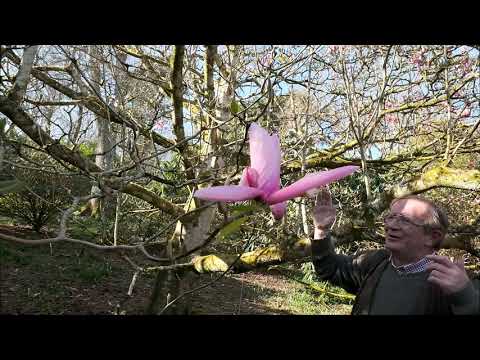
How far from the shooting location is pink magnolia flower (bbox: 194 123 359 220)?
1.20ft

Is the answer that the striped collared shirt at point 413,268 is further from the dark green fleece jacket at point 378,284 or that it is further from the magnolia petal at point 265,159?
the magnolia petal at point 265,159

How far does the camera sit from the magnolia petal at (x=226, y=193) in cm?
36

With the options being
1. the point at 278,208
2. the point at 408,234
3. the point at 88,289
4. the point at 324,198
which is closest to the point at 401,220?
the point at 408,234

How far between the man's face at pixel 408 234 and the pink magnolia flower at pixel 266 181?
68 cm

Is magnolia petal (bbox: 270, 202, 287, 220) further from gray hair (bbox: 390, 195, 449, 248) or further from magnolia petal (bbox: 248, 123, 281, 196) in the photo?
gray hair (bbox: 390, 195, 449, 248)

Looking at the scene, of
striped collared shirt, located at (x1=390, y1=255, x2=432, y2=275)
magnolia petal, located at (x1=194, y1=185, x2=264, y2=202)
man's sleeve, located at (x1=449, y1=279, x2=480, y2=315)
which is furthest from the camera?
striped collared shirt, located at (x1=390, y1=255, x2=432, y2=275)

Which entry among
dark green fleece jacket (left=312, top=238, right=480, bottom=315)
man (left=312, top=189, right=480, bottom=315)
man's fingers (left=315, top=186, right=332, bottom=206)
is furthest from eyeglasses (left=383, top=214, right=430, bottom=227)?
man's fingers (left=315, top=186, right=332, bottom=206)

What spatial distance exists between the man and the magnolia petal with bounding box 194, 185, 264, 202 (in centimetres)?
44

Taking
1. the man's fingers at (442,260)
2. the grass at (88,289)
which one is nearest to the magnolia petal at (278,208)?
the man's fingers at (442,260)

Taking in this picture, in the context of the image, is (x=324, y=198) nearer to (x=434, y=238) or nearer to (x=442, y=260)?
(x=442, y=260)
